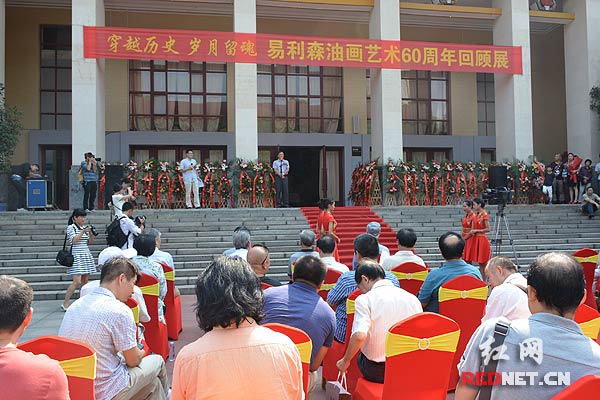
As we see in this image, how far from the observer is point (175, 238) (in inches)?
442

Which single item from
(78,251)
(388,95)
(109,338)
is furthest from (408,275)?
(388,95)

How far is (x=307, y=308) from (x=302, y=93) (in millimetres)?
17207

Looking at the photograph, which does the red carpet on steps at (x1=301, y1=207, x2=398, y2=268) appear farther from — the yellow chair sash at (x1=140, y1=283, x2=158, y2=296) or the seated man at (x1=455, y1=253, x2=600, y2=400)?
the seated man at (x1=455, y1=253, x2=600, y2=400)

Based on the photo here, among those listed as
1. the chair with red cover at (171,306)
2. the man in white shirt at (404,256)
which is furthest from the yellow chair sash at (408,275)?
the chair with red cover at (171,306)

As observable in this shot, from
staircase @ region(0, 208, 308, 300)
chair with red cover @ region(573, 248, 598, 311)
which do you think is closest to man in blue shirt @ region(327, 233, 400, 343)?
chair with red cover @ region(573, 248, 598, 311)

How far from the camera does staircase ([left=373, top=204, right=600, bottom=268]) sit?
1187 cm

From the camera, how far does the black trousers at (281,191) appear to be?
47.5 feet

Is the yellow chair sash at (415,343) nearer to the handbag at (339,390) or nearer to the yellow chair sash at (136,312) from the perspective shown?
the handbag at (339,390)

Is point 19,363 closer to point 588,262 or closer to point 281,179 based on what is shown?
point 588,262

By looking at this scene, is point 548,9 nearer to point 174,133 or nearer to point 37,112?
point 174,133

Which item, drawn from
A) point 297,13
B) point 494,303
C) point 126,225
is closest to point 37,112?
point 297,13

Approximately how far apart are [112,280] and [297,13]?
16020 millimetres

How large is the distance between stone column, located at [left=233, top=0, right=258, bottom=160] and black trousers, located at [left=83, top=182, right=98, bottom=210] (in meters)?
4.23

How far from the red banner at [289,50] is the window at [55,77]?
167 inches
